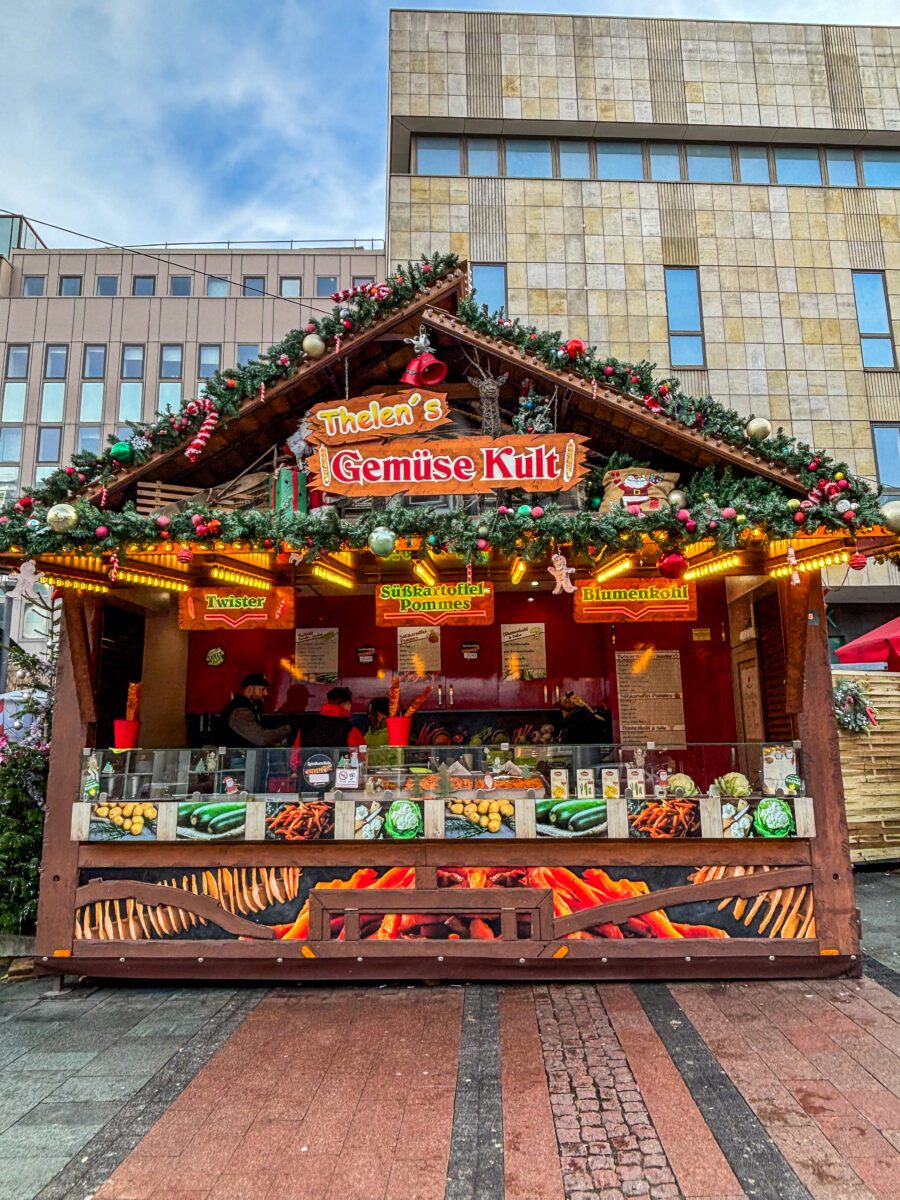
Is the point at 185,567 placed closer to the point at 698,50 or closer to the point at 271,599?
the point at 271,599

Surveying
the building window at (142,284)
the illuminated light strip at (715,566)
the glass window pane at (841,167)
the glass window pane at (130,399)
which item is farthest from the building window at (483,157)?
the building window at (142,284)

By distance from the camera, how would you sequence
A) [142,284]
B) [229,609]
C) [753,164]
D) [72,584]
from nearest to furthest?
[72,584]
[229,609]
[753,164]
[142,284]

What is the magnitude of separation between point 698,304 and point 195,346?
22.4 metres

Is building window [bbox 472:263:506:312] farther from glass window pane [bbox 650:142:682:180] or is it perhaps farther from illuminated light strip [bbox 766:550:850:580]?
illuminated light strip [bbox 766:550:850:580]

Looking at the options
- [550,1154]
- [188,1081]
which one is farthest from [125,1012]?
[550,1154]

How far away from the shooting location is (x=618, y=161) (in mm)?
16203

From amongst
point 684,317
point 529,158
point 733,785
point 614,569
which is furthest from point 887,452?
point 733,785

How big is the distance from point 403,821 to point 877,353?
1478 centimetres

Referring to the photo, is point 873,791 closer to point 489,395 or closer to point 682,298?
point 489,395

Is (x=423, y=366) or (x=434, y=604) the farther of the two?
(x=434, y=604)

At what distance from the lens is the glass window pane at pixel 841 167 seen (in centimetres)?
1612

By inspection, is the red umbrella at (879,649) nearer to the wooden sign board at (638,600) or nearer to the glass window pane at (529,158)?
the wooden sign board at (638,600)

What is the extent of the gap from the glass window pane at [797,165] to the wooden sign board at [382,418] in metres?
14.4

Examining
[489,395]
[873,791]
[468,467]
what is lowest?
[873,791]
